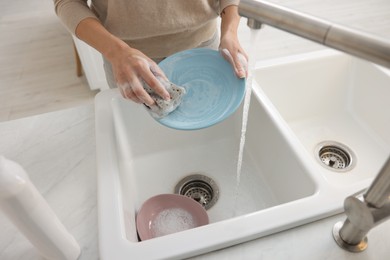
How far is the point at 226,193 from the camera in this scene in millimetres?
766

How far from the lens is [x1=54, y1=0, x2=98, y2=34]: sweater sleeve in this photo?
2.33 ft

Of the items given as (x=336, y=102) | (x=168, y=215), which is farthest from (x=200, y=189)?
(x=336, y=102)

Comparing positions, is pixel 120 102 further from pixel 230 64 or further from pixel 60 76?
pixel 60 76

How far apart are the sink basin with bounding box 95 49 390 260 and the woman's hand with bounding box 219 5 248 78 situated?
84 mm

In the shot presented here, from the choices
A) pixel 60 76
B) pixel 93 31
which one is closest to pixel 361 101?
pixel 93 31

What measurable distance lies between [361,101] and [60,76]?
68.0 inches

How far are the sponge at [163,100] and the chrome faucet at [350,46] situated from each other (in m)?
0.26

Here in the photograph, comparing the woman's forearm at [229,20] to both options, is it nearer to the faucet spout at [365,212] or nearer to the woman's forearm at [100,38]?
the woman's forearm at [100,38]

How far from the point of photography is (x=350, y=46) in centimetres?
30

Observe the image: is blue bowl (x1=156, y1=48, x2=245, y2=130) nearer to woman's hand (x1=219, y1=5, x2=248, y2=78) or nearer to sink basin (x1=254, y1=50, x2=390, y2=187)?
woman's hand (x1=219, y1=5, x2=248, y2=78)

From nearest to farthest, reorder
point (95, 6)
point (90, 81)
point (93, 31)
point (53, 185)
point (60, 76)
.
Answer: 1. point (53, 185)
2. point (93, 31)
3. point (95, 6)
4. point (90, 81)
5. point (60, 76)

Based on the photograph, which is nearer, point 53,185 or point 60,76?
point 53,185

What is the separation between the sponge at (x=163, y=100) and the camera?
2.03ft

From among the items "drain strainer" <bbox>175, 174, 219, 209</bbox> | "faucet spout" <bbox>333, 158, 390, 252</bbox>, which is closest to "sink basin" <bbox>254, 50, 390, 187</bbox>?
"drain strainer" <bbox>175, 174, 219, 209</bbox>
